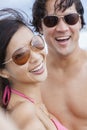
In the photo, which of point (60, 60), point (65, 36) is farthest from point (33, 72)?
point (60, 60)

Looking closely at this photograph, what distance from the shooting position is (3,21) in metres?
1.78

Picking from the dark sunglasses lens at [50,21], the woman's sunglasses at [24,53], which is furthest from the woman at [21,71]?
the dark sunglasses lens at [50,21]

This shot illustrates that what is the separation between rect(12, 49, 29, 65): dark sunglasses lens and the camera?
1767mm

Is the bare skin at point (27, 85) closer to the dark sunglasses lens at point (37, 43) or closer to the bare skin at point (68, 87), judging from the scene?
the dark sunglasses lens at point (37, 43)

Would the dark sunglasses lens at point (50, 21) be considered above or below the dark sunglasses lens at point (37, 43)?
below

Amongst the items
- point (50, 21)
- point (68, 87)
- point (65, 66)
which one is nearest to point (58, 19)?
point (50, 21)

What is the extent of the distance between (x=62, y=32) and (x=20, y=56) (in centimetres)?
97

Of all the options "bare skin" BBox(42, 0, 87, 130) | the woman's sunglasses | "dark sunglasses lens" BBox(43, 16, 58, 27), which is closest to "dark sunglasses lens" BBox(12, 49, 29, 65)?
the woman's sunglasses

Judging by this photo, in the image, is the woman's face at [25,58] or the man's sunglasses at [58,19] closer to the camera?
the woman's face at [25,58]

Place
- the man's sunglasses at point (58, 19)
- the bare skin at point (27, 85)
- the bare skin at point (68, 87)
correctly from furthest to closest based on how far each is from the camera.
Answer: the bare skin at point (68, 87) → the man's sunglasses at point (58, 19) → the bare skin at point (27, 85)

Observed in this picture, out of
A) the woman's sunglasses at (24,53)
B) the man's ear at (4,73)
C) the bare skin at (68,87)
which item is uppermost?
the woman's sunglasses at (24,53)

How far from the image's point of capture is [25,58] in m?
1.81

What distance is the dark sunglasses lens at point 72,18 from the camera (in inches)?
105

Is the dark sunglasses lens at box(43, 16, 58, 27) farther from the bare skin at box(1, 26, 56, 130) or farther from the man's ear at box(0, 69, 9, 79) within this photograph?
the man's ear at box(0, 69, 9, 79)
